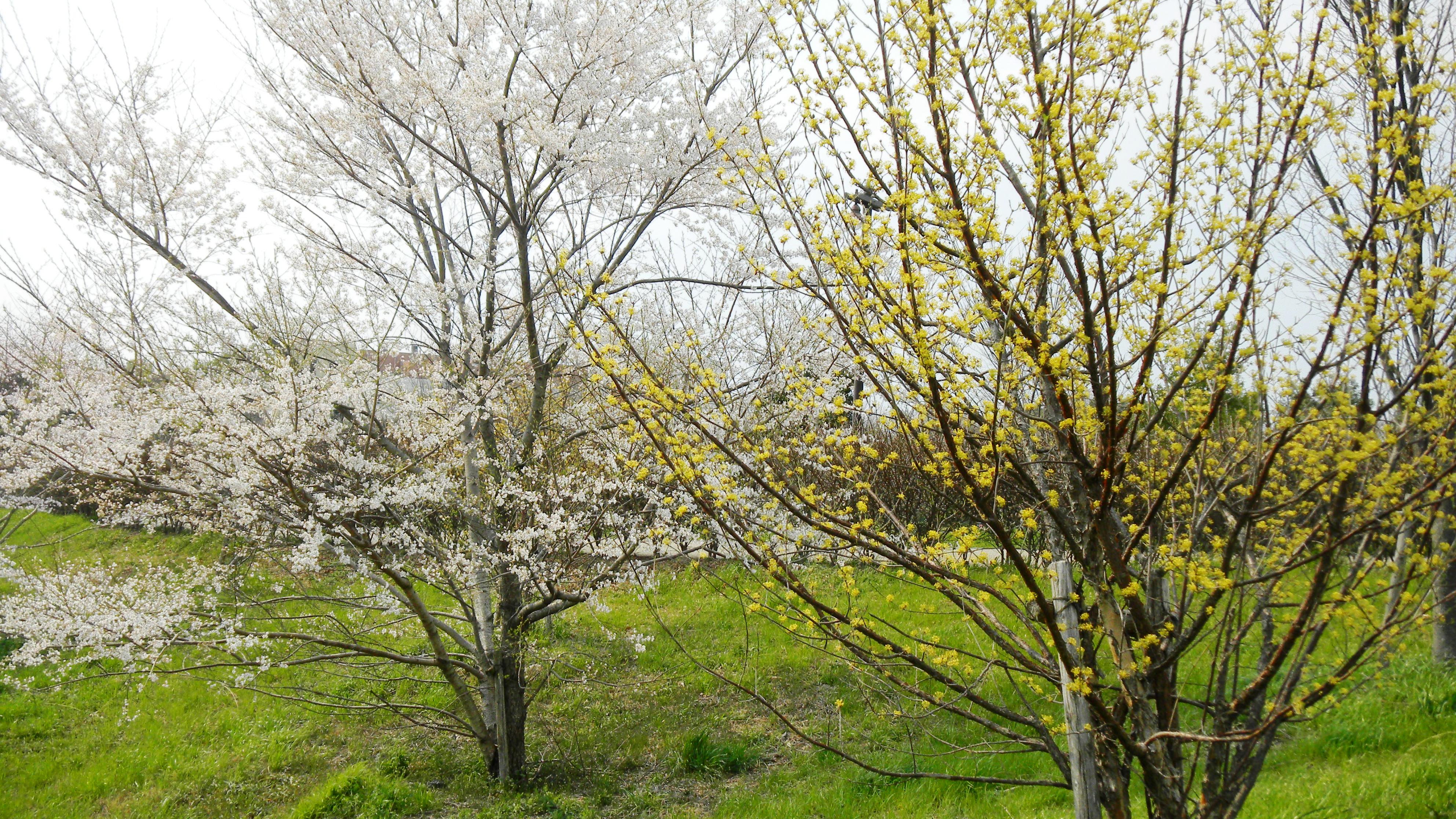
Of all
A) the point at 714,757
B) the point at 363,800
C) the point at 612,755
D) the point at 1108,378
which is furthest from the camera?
the point at 612,755

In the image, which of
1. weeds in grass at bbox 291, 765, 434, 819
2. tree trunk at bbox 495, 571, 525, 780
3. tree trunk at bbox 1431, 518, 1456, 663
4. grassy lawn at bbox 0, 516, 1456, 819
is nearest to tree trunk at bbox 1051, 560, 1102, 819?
grassy lawn at bbox 0, 516, 1456, 819

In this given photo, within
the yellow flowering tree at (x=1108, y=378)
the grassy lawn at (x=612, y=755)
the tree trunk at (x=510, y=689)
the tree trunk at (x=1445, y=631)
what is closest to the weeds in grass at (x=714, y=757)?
the grassy lawn at (x=612, y=755)

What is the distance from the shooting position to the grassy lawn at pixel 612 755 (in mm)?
4629

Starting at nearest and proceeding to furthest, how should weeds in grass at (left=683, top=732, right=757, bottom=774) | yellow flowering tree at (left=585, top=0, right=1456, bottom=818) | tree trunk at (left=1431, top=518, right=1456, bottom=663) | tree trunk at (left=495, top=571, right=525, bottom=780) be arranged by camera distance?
yellow flowering tree at (left=585, top=0, right=1456, bottom=818), tree trunk at (left=1431, top=518, right=1456, bottom=663), tree trunk at (left=495, top=571, right=525, bottom=780), weeds in grass at (left=683, top=732, right=757, bottom=774)

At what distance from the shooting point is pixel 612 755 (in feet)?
20.9

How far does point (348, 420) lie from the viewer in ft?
17.6

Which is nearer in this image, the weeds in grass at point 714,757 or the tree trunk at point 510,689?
the tree trunk at point 510,689

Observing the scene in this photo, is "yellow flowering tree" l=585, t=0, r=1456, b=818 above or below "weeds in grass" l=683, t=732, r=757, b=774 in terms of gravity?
above

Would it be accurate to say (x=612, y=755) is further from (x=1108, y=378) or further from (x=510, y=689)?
(x=1108, y=378)

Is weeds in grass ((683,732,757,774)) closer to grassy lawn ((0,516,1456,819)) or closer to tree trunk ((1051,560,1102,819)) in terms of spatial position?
grassy lawn ((0,516,1456,819))

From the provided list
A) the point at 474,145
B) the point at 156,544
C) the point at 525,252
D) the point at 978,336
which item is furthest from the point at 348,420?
the point at 156,544

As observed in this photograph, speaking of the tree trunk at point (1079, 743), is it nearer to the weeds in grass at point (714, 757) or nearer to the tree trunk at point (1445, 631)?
the weeds in grass at point (714, 757)

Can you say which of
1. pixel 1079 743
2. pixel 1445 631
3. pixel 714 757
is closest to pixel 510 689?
pixel 714 757

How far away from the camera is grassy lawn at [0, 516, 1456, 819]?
463 cm
